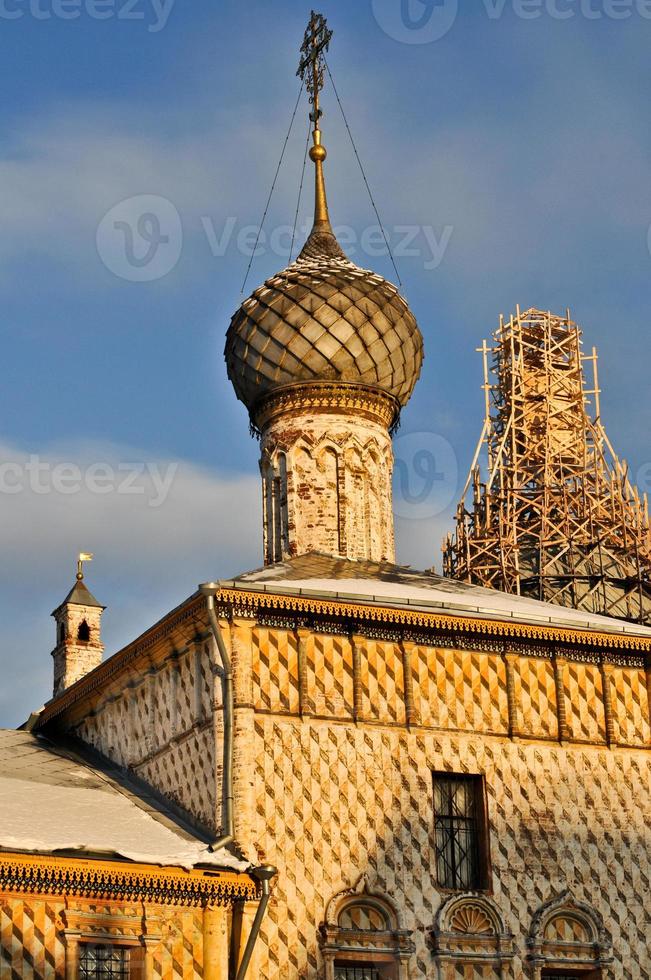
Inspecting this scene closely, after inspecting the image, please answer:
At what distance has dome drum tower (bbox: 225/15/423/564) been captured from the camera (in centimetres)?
2178

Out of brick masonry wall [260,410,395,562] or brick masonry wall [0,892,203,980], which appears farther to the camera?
brick masonry wall [260,410,395,562]

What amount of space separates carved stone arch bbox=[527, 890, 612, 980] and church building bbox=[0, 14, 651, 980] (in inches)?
0.9

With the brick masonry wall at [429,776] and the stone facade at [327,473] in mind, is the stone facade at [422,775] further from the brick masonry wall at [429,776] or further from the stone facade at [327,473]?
the stone facade at [327,473]

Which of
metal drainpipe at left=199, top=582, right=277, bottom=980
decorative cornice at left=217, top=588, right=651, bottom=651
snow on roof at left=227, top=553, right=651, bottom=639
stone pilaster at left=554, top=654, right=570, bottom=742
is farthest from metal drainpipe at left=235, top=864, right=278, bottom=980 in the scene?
stone pilaster at left=554, top=654, right=570, bottom=742

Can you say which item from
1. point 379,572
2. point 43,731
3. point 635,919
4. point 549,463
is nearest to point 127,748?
point 43,731

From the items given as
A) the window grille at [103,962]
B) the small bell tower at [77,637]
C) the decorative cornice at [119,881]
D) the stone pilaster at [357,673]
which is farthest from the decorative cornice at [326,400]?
the window grille at [103,962]

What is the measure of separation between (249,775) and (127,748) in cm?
285

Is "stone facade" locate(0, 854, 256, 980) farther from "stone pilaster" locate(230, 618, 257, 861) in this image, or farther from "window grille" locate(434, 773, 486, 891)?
"window grille" locate(434, 773, 486, 891)

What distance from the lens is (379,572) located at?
20.4 meters

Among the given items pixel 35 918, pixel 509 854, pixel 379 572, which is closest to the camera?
pixel 35 918

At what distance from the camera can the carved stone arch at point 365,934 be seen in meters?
16.4

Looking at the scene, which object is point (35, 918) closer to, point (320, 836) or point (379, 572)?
point (320, 836)

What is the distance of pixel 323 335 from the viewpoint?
878 inches

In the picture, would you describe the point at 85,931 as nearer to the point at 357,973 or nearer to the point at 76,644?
the point at 357,973
